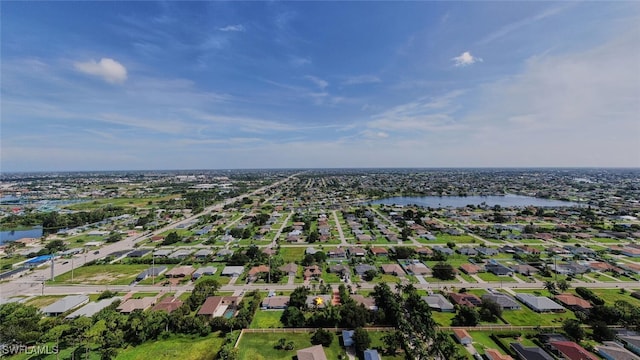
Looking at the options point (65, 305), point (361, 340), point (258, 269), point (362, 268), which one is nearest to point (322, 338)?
point (361, 340)

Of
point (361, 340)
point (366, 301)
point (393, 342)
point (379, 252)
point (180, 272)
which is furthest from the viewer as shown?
point (379, 252)

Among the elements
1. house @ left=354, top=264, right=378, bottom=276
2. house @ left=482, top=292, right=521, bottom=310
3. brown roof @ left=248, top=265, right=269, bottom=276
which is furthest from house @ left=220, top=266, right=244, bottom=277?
house @ left=482, top=292, right=521, bottom=310

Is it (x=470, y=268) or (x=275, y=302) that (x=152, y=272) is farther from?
(x=470, y=268)

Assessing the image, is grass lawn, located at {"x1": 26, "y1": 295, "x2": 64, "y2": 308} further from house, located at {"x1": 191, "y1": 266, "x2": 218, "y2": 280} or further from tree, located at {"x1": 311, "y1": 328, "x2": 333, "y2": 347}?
tree, located at {"x1": 311, "y1": 328, "x2": 333, "y2": 347}

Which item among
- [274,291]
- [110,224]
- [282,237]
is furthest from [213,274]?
[110,224]

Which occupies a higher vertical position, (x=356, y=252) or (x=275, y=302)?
(x=356, y=252)

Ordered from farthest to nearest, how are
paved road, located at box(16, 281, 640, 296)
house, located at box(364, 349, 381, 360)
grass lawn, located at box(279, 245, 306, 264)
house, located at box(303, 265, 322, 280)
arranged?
1. grass lawn, located at box(279, 245, 306, 264)
2. house, located at box(303, 265, 322, 280)
3. paved road, located at box(16, 281, 640, 296)
4. house, located at box(364, 349, 381, 360)
